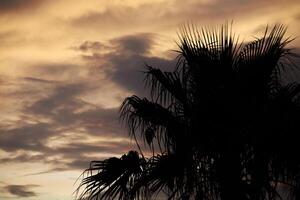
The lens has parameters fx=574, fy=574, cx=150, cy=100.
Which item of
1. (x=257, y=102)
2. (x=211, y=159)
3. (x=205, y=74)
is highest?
(x=205, y=74)

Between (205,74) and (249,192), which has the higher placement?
(205,74)

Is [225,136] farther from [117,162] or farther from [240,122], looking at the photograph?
[117,162]

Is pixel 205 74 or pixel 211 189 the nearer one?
pixel 211 189

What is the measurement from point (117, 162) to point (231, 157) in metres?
1.95

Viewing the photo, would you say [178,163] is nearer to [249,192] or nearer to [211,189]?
[211,189]

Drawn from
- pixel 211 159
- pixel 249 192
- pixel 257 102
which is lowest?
pixel 249 192

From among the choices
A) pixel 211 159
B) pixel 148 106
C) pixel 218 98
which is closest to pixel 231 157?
pixel 211 159

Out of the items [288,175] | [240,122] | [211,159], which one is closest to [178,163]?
[211,159]

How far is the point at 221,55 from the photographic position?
10.3m

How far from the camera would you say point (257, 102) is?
961 centimetres

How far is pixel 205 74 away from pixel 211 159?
1545 mm

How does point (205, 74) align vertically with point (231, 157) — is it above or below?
above

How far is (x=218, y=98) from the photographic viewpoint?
948 cm

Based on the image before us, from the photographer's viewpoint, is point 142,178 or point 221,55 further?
point 221,55
